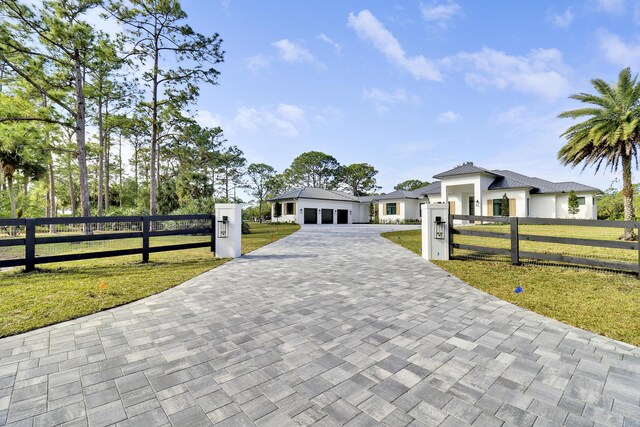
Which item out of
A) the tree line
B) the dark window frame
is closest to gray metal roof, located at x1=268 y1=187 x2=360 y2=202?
the dark window frame

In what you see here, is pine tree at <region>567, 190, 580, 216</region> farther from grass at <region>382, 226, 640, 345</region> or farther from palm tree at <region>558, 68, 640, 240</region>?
grass at <region>382, 226, 640, 345</region>

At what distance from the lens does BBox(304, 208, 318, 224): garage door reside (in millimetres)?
30702

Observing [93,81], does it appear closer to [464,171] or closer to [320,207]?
[320,207]

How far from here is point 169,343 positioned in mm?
2799

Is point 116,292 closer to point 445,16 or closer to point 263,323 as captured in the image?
point 263,323

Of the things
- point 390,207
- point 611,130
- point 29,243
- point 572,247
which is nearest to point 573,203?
point 611,130

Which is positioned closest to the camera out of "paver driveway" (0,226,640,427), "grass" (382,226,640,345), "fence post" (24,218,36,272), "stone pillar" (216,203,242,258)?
"paver driveway" (0,226,640,427)

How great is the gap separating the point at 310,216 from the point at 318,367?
1139 inches

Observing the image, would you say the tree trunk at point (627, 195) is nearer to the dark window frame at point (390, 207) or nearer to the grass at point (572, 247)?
the grass at point (572, 247)

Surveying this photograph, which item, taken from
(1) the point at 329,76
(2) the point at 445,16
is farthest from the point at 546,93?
(1) the point at 329,76

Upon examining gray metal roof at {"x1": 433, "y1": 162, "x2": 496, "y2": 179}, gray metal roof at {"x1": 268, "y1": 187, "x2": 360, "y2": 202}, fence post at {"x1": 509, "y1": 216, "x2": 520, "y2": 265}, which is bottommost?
fence post at {"x1": 509, "y1": 216, "x2": 520, "y2": 265}

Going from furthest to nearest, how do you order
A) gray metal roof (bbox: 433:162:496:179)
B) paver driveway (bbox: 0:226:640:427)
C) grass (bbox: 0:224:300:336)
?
1. gray metal roof (bbox: 433:162:496:179)
2. grass (bbox: 0:224:300:336)
3. paver driveway (bbox: 0:226:640:427)

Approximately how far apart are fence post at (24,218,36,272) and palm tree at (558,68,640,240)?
19715 millimetres

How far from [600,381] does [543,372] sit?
1.25ft
